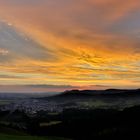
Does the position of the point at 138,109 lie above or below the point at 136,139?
above

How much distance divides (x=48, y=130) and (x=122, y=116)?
4699 centimetres

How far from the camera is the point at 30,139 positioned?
90.0 metres

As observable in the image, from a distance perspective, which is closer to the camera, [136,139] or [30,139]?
[30,139]

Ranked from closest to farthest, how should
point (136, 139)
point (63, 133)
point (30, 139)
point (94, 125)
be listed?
point (30, 139)
point (136, 139)
point (63, 133)
point (94, 125)

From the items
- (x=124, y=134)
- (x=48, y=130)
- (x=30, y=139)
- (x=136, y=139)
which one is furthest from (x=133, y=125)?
(x=30, y=139)

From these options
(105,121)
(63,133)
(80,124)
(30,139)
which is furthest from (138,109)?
(30,139)

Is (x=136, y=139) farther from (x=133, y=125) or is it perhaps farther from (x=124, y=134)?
(x=133, y=125)

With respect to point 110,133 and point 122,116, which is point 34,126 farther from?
point 122,116

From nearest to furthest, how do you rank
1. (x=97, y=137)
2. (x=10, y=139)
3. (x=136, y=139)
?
(x=10, y=139) < (x=136, y=139) < (x=97, y=137)

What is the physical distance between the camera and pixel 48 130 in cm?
16175

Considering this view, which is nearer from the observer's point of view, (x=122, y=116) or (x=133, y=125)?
(x=133, y=125)

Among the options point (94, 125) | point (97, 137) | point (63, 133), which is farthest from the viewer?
point (94, 125)

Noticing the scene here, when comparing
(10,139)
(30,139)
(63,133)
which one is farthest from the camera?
(63,133)

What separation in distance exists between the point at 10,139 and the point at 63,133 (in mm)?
77453
